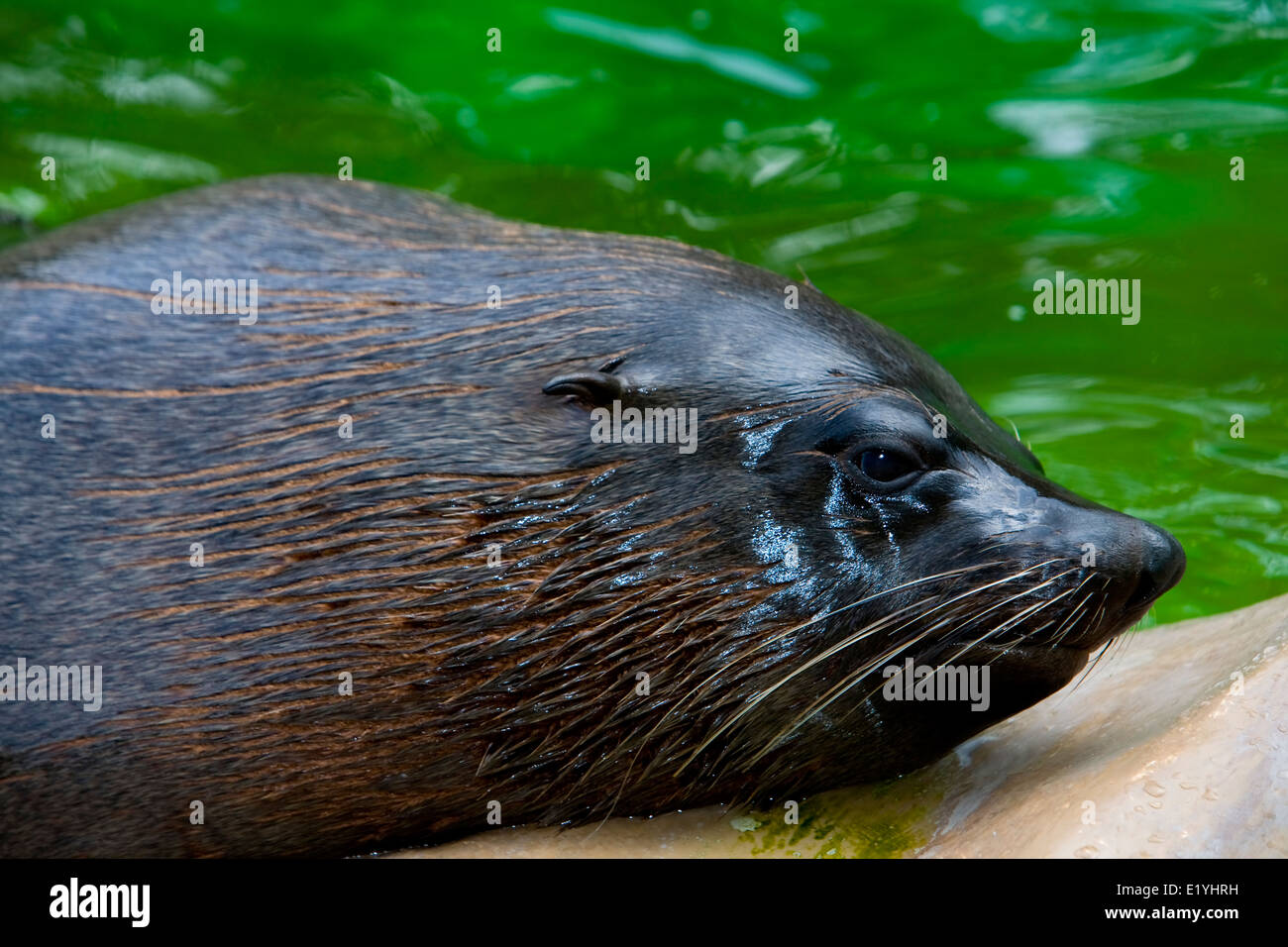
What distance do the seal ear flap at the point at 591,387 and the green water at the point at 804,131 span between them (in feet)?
15.4

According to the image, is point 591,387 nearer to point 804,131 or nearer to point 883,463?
point 883,463

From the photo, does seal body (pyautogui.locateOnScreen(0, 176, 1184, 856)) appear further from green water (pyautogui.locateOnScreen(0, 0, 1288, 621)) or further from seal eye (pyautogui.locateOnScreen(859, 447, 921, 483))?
green water (pyautogui.locateOnScreen(0, 0, 1288, 621))

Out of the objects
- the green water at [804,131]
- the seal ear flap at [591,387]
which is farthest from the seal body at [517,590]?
the green water at [804,131]

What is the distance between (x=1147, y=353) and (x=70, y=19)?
6.95 meters

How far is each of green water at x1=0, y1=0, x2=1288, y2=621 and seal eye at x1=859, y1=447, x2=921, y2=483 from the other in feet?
14.8

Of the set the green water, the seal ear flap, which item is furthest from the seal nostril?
the green water

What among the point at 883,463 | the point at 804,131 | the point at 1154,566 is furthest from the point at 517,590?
the point at 804,131

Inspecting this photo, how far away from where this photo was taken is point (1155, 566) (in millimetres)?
4199

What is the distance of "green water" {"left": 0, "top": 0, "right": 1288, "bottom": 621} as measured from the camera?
8.95 m

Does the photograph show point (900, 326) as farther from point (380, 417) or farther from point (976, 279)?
point (380, 417)

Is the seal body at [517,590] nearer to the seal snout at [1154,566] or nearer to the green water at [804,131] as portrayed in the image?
the seal snout at [1154,566]

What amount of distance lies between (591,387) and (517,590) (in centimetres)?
66
